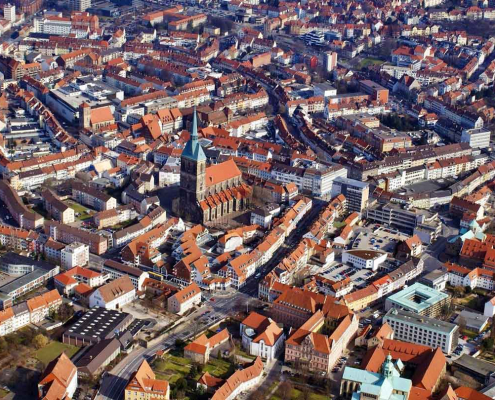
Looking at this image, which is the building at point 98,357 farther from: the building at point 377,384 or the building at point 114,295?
the building at point 377,384

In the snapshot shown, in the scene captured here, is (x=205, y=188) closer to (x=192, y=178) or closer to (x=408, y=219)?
(x=192, y=178)

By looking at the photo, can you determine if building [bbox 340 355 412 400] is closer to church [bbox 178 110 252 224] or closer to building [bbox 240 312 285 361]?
building [bbox 240 312 285 361]

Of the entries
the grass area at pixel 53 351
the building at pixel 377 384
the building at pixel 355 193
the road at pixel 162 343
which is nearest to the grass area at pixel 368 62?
the building at pixel 355 193

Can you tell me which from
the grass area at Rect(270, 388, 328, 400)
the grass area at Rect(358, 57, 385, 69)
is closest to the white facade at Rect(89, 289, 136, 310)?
the grass area at Rect(270, 388, 328, 400)

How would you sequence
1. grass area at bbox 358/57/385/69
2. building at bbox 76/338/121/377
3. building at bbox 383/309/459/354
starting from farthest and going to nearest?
grass area at bbox 358/57/385/69, building at bbox 383/309/459/354, building at bbox 76/338/121/377

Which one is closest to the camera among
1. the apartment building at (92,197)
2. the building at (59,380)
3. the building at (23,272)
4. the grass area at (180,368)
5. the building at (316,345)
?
the building at (59,380)

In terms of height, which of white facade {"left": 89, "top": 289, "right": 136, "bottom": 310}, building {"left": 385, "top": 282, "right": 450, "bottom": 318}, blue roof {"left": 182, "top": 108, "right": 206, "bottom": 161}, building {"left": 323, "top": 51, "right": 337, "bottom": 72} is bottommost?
white facade {"left": 89, "top": 289, "right": 136, "bottom": 310}

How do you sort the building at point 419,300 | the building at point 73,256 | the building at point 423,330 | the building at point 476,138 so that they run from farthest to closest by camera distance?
the building at point 476,138
the building at point 73,256
the building at point 419,300
the building at point 423,330
